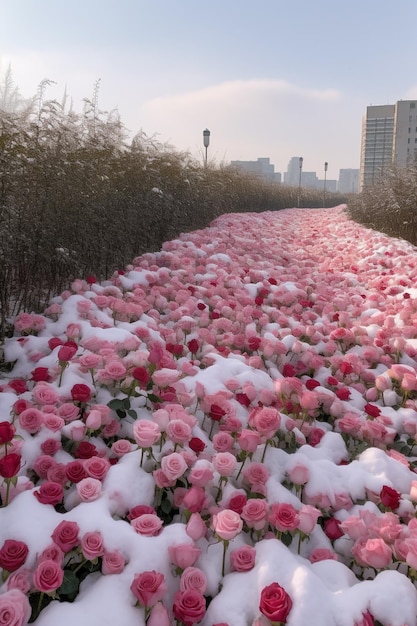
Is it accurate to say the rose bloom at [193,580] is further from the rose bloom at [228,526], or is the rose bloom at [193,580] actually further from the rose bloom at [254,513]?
the rose bloom at [254,513]

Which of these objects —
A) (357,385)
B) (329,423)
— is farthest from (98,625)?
(357,385)

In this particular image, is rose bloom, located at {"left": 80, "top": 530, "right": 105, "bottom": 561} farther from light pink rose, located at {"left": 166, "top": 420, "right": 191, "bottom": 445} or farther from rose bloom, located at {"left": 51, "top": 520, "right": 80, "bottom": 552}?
light pink rose, located at {"left": 166, "top": 420, "right": 191, "bottom": 445}

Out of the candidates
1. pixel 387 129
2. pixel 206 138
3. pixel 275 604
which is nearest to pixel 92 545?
pixel 275 604

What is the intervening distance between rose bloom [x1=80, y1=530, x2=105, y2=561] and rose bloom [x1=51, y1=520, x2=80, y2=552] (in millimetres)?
26

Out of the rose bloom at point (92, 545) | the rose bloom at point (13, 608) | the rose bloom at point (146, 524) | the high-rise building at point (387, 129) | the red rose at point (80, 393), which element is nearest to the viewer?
the rose bloom at point (13, 608)

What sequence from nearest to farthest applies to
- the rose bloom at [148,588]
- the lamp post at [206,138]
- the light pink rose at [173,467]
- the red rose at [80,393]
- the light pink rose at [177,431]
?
the rose bloom at [148,588]
the light pink rose at [173,467]
the light pink rose at [177,431]
the red rose at [80,393]
the lamp post at [206,138]

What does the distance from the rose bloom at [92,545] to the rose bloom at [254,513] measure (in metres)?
0.43

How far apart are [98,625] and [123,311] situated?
85.7 inches

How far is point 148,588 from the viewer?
122 cm

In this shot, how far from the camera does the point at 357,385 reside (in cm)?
284

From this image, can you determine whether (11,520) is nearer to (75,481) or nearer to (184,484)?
(75,481)

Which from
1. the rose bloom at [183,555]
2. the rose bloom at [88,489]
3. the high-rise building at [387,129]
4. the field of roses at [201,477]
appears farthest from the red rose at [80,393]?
the high-rise building at [387,129]

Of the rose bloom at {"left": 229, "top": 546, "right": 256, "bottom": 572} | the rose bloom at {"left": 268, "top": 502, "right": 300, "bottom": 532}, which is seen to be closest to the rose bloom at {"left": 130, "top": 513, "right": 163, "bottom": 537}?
the rose bloom at {"left": 229, "top": 546, "right": 256, "bottom": 572}

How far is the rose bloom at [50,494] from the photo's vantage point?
4.96 ft
